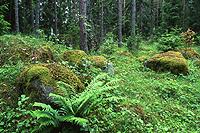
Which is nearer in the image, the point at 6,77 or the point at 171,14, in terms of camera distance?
the point at 6,77

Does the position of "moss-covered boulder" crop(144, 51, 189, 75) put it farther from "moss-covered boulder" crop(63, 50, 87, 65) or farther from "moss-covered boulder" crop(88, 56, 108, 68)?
"moss-covered boulder" crop(63, 50, 87, 65)

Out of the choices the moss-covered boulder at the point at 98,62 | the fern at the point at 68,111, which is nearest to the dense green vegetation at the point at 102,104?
the fern at the point at 68,111

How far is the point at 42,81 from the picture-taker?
7418 mm

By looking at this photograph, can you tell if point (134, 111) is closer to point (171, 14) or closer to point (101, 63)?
point (101, 63)

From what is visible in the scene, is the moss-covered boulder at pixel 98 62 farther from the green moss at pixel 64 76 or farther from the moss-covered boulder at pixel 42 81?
the moss-covered boulder at pixel 42 81

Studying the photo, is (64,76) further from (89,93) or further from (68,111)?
(68,111)

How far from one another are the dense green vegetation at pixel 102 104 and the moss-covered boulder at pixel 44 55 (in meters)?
0.04

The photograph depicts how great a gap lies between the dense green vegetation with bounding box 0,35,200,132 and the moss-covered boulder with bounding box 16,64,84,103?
154mm

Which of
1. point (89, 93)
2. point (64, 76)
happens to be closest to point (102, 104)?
point (89, 93)

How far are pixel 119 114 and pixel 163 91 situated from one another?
137 inches

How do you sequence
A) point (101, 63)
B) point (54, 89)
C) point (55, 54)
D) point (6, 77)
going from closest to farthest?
point (54, 89) < point (6, 77) < point (55, 54) < point (101, 63)

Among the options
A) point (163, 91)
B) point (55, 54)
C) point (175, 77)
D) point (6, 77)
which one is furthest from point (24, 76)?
point (175, 77)

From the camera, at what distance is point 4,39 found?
11.6 meters

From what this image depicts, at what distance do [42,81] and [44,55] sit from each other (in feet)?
8.39
